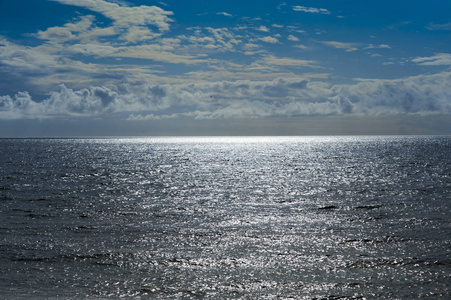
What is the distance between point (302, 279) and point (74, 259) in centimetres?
1228

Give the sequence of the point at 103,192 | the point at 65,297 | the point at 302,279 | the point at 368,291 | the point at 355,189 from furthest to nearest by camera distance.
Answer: the point at 355,189 → the point at 103,192 → the point at 302,279 → the point at 368,291 → the point at 65,297

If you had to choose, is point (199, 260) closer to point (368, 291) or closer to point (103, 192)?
point (368, 291)

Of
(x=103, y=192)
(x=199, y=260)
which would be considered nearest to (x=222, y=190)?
(x=103, y=192)

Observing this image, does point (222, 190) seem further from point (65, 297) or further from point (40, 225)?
point (65, 297)

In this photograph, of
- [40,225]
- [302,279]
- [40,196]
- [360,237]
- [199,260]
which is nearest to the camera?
[302,279]

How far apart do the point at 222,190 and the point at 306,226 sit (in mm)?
23987

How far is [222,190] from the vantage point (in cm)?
5266

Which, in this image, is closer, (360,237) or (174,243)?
(174,243)

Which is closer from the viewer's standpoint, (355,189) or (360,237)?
(360,237)

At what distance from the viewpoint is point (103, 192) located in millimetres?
49781

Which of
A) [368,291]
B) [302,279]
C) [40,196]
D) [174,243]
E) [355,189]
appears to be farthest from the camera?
[355,189]

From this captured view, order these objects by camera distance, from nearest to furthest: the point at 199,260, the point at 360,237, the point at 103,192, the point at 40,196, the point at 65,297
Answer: the point at 65,297 → the point at 199,260 → the point at 360,237 → the point at 40,196 → the point at 103,192

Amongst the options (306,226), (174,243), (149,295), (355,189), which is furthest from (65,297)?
(355,189)

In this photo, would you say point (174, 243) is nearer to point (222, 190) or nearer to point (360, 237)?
point (360, 237)
